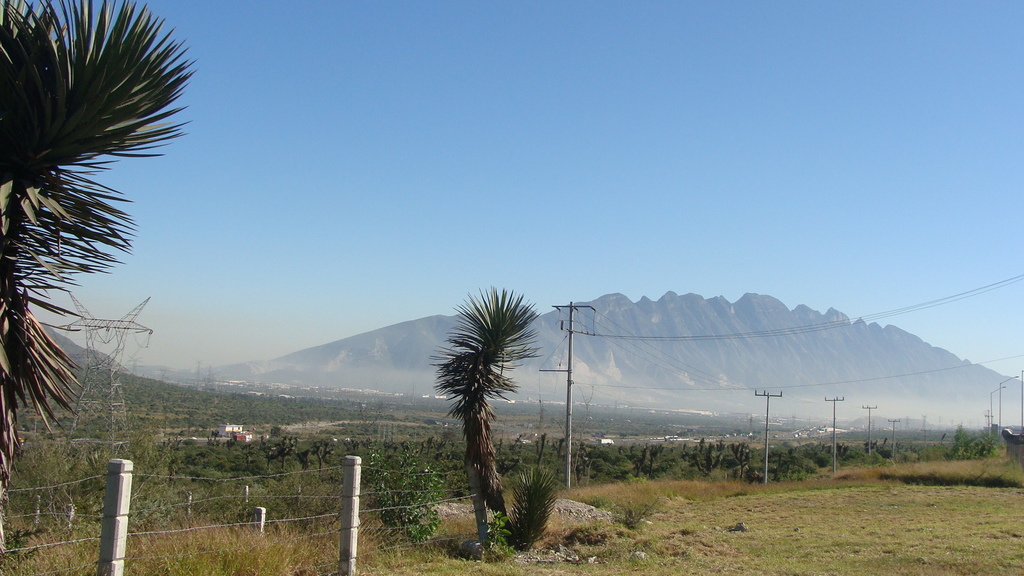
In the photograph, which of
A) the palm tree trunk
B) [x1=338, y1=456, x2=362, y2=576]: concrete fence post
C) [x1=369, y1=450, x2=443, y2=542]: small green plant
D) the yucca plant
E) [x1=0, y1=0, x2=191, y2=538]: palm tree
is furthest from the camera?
the yucca plant

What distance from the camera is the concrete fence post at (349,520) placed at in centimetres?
943

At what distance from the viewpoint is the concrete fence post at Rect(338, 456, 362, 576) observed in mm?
9430

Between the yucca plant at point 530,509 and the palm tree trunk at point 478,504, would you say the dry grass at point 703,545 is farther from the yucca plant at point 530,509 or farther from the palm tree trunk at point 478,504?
the yucca plant at point 530,509

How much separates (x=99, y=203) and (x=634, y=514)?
13802mm

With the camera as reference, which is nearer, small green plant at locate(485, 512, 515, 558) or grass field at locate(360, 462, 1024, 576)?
grass field at locate(360, 462, 1024, 576)

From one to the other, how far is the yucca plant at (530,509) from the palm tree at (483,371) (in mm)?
373

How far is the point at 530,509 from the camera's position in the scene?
13.9 metres

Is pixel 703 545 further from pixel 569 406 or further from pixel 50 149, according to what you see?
pixel 569 406

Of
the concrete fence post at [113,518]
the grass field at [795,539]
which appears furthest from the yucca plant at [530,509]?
the concrete fence post at [113,518]

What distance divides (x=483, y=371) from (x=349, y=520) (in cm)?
535

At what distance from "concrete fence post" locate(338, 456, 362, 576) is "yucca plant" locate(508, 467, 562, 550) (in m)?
4.92

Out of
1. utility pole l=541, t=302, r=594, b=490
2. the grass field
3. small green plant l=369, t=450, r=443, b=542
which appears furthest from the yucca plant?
utility pole l=541, t=302, r=594, b=490

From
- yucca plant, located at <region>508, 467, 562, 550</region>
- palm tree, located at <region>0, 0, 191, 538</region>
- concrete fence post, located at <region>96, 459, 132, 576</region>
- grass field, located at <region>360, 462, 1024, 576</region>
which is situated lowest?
grass field, located at <region>360, 462, 1024, 576</region>

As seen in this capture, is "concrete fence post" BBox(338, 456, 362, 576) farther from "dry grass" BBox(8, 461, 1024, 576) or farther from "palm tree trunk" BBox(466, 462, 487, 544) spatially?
"palm tree trunk" BBox(466, 462, 487, 544)
